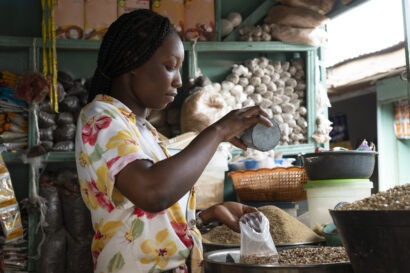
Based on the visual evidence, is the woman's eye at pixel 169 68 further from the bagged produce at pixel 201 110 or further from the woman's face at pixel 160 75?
the bagged produce at pixel 201 110

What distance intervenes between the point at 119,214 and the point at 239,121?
350mm

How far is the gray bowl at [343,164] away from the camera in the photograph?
2287mm

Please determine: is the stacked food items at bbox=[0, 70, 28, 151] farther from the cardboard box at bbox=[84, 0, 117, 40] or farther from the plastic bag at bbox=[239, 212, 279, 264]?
the plastic bag at bbox=[239, 212, 279, 264]

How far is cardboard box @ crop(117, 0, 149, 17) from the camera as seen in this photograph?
348 centimetres

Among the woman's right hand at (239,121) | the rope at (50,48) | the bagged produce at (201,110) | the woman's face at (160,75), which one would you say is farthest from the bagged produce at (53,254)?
the woman's right hand at (239,121)

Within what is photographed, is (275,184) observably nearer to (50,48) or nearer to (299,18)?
(299,18)

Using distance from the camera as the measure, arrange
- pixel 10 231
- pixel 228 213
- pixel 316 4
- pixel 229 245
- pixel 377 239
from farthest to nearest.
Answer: pixel 316 4
pixel 10 231
pixel 229 245
pixel 228 213
pixel 377 239

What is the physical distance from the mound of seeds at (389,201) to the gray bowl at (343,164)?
1122 mm

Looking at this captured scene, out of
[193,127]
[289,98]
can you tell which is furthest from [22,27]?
[289,98]

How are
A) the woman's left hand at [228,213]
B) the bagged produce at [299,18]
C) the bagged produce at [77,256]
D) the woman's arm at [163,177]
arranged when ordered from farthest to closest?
the bagged produce at [299,18] < the bagged produce at [77,256] < the woman's left hand at [228,213] < the woman's arm at [163,177]

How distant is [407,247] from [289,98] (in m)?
2.73

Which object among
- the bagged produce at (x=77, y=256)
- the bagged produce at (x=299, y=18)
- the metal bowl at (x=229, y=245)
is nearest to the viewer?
the metal bowl at (x=229, y=245)

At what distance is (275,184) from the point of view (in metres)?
2.87

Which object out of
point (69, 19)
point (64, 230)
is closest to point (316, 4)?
point (69, 19)
